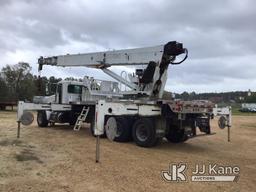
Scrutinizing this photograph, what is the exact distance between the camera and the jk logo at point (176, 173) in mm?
8750

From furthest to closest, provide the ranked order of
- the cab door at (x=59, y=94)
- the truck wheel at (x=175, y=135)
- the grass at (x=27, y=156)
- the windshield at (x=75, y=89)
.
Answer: the cab door at (x=59, y=94), the windshield at (x=75, y=89), the truck wheel at (x=175, y=135), the grass at (x=27, y=156)

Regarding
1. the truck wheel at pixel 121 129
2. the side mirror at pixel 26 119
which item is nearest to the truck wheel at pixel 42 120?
the side mirror at pixel 26 119

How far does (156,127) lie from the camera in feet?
44.7

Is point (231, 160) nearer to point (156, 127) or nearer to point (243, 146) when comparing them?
point (156, 127)

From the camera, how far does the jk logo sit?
875 centimetres

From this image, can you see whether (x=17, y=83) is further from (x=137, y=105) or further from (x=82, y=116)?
(x=137, y=105)

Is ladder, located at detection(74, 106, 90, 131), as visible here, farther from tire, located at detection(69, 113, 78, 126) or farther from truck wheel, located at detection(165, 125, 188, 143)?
truck wheel, located at detection(165, 125, 188, 143)

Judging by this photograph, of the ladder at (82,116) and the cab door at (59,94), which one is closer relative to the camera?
the ladder at (82,116)

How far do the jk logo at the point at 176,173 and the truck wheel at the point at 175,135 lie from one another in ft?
15.3

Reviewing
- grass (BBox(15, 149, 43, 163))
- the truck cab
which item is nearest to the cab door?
the truck cab

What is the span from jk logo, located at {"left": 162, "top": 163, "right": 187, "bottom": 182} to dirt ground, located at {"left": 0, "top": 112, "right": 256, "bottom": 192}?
172 millimetres

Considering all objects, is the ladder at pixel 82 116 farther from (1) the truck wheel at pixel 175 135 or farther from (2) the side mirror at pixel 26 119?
(1) the truck wheel at pixel 175 135

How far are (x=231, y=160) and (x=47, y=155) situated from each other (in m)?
5.34

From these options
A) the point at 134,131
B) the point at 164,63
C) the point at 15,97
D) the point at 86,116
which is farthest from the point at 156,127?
the point at 15,97
